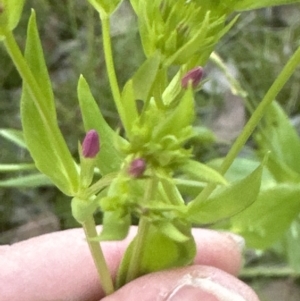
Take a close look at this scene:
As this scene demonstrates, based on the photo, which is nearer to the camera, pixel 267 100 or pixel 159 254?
pixel 267 100

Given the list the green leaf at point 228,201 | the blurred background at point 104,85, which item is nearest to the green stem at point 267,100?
the green leaf at point 228,201

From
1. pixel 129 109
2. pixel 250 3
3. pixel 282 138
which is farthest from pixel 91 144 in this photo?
pixel 282 138

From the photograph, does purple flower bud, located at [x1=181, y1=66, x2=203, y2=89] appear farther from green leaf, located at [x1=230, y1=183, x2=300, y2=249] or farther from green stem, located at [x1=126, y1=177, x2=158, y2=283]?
green leaf, located at [x1=230, y1=183, x2=300, y2=249]

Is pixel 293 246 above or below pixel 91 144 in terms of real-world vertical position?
below

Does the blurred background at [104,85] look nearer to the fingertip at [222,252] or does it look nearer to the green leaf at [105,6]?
the fingertip at [222,252]

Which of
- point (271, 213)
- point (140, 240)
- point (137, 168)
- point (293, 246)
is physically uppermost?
point (137, 168)

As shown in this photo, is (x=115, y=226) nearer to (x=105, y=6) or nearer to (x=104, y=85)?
(x=105, y=6)

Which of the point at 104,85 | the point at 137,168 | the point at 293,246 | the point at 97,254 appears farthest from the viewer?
the point at 104,85

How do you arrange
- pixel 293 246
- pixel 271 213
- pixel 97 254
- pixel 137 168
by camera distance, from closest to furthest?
pixel 137 168, pixel 97 254, pixel 271 213, pixel 293 246
